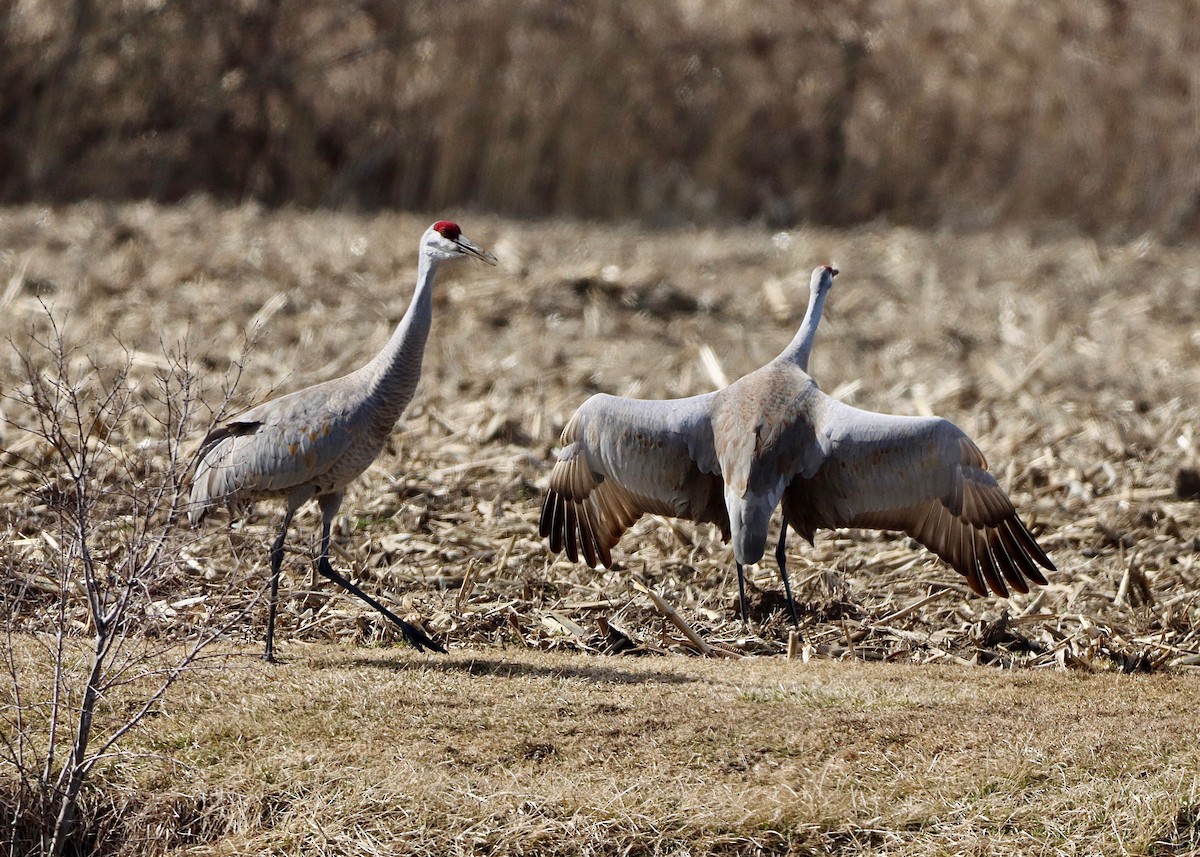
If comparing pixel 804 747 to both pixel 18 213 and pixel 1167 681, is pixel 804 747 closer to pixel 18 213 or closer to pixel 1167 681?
pixel 1167 681

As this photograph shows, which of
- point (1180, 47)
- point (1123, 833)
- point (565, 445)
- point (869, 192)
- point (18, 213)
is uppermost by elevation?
point (1180, 47)

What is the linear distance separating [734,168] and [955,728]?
11236mm

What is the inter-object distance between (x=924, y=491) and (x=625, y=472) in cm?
113

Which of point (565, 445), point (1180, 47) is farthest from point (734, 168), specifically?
point (565, 445)

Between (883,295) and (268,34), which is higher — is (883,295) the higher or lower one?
the lower one

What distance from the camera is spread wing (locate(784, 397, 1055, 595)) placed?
576 centimetres

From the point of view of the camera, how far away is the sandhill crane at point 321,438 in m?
5.63

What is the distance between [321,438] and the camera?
18.4ft

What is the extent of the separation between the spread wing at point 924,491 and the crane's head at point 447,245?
143cm

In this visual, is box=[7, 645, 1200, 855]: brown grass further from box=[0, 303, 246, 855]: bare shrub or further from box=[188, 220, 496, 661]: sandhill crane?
box=[188, 220, 496, 661]: sandhill crane

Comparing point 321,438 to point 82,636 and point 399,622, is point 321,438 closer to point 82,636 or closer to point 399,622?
point 399,622

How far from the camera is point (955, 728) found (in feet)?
16.4

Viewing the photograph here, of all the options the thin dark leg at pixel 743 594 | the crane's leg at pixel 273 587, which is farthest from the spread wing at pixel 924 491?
the crane's leg at pixel 273 587

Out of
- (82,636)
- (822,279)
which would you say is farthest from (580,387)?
(82,636)
